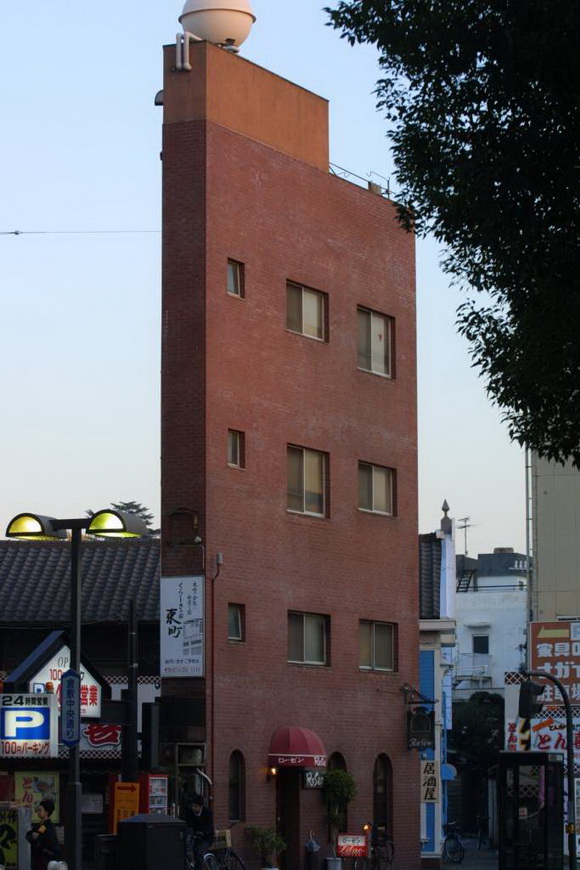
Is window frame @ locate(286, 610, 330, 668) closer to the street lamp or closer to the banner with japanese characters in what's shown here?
the banner with japanese characters

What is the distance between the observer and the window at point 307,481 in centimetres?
4209

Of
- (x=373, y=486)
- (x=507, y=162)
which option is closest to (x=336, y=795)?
(x=373, y=486)

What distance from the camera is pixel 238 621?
39500 mm

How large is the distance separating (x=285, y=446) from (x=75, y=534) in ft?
52.5

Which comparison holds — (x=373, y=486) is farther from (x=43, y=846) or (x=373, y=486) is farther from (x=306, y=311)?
(x=43, y=846)

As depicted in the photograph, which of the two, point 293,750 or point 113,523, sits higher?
point 113,523

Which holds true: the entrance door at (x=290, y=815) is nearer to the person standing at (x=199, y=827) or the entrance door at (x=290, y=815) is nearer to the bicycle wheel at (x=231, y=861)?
the bicycle wheel at (x=231, y=861)

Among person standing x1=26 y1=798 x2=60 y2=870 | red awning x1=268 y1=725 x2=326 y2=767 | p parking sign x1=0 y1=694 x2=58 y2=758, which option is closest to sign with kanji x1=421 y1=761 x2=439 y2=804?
red awning x1=268 y1=725 x2=326 y2=767

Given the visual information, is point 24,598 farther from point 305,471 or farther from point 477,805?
point 477,805

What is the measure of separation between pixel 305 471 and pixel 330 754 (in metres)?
6.85

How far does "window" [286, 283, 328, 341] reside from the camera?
4247 centimetres

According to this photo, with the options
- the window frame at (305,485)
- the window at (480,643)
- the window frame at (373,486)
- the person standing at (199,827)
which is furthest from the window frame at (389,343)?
the window at (480,643)

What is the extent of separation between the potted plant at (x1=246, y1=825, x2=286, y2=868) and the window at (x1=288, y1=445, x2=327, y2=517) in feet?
24.8

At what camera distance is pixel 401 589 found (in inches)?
1823
